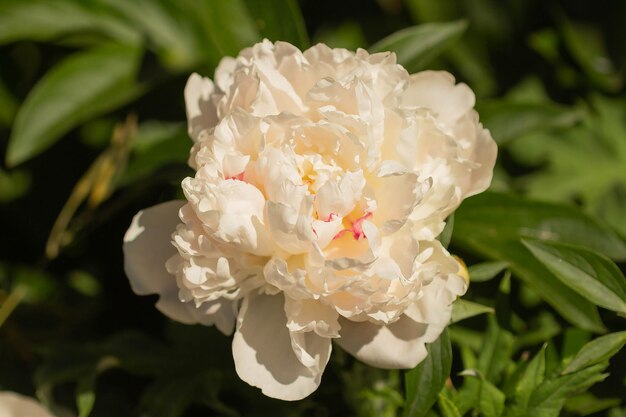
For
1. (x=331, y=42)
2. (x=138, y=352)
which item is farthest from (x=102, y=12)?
(x=138, y=352)

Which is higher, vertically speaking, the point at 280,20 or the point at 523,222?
the point at 280,20

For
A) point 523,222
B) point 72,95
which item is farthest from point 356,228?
point 72,95

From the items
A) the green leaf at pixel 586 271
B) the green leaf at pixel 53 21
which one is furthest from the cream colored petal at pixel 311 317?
the green leaf at pixel 53 21

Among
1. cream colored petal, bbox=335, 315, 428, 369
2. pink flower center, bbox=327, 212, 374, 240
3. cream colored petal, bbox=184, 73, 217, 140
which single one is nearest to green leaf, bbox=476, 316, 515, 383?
cream colored petal, bbox=335, 315, 428, 369

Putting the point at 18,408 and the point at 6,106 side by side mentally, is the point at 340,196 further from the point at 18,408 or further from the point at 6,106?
the point at 6,106

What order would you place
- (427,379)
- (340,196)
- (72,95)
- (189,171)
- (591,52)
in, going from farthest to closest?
(591,52) → (72,95) → (189,171) → (427,379) → (340,196)

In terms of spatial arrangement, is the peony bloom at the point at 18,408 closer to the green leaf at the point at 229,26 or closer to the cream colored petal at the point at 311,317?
the cream colored petal at the point at 311,317

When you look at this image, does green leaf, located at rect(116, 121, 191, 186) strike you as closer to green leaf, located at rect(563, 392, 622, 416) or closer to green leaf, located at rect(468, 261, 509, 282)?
green leaf, located at rect(468, 261, 509, 282)
